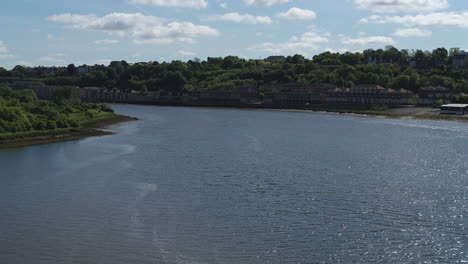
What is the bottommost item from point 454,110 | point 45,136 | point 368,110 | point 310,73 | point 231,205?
Result: point 231,205

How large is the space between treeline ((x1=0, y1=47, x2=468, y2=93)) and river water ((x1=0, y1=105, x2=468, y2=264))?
80233mm

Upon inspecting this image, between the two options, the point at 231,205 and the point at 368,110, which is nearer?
the point at 231,205

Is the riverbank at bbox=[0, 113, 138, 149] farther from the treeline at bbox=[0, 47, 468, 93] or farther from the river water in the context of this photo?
the treeline at bbox=[0, 47, 468, 93]

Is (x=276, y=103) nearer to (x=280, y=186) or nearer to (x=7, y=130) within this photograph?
(x=7, y=130)

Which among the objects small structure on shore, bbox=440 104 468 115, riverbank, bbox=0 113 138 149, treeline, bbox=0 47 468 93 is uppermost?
treeline, bbox=0 47 468 93

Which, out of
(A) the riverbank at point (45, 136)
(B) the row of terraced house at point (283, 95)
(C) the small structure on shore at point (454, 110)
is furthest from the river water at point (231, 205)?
(B) the row of terraced house at point (283, 95)

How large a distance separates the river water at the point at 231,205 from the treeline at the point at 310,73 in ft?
263

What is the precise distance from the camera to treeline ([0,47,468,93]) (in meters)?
124

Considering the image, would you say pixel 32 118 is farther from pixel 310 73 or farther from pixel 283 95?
pixel 310 73

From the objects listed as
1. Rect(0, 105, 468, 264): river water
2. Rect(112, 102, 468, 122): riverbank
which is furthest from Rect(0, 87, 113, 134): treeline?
Rect(112, 102, 468, 122): riverbank

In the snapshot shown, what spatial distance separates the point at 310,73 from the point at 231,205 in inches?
4930

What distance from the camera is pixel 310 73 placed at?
145125 mm

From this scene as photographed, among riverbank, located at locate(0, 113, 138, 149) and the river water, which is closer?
the river water

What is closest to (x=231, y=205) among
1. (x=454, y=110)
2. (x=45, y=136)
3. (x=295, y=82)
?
(x=45, y=136)
